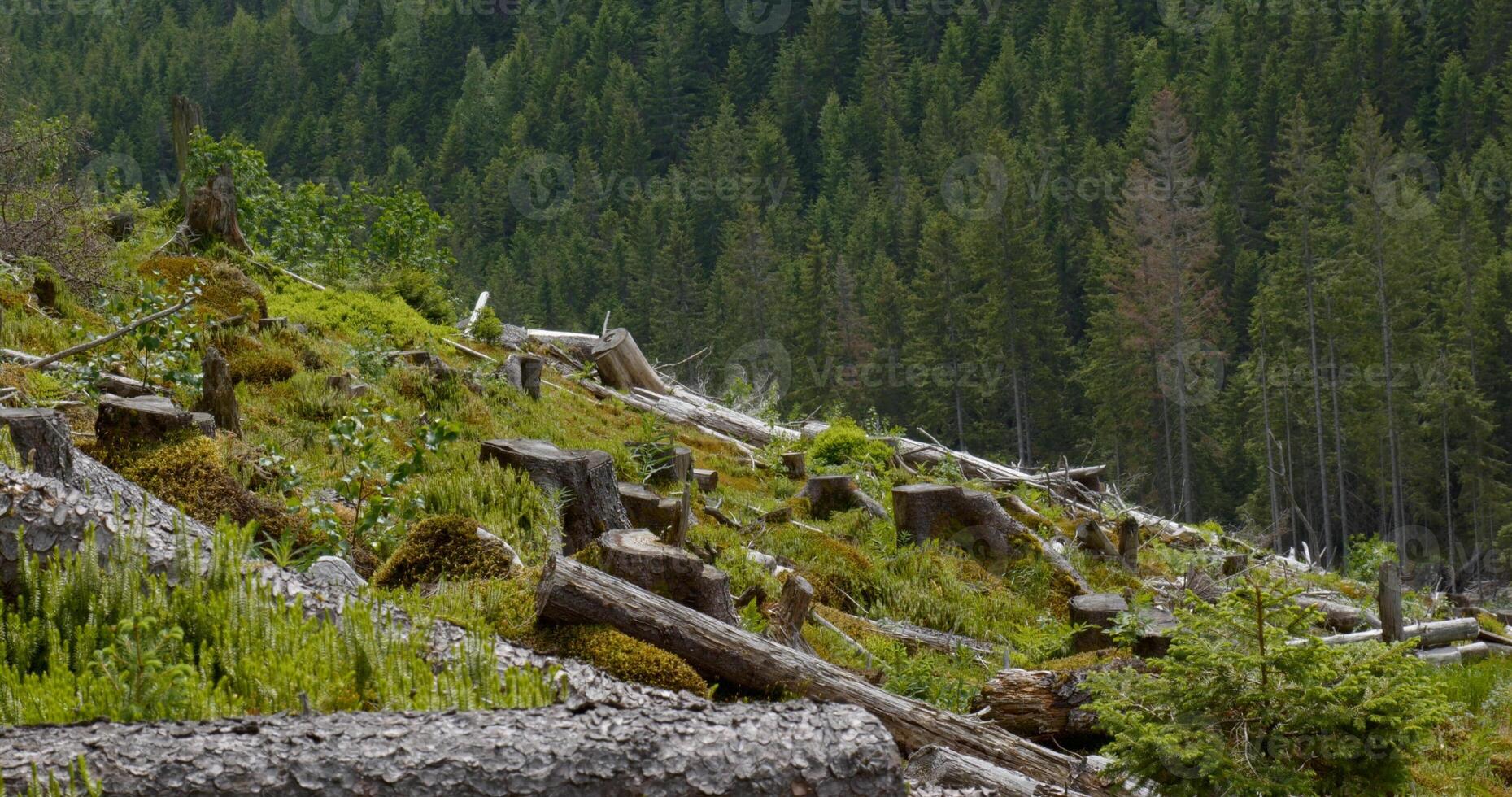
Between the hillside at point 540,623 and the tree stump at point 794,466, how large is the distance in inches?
51.6

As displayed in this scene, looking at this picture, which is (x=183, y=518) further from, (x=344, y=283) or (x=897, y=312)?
(x=897, y=312)

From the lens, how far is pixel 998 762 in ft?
16.5

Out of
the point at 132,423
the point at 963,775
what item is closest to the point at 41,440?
the point at 132,423

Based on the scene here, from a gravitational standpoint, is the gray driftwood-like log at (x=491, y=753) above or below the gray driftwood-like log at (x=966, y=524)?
above

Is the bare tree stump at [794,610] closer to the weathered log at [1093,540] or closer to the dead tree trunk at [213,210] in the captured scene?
the weathered log at [1093,540]

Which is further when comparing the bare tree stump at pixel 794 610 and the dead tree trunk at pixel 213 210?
the dead tree trunk at pixel 213 210

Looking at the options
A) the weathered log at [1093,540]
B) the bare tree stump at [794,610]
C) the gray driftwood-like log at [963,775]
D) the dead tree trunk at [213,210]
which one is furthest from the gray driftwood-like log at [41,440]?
the dead tree trunk at [213,210]

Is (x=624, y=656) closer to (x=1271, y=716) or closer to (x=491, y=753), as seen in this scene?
(x=491, y=753)

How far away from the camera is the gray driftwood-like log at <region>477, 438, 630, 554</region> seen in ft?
23.9

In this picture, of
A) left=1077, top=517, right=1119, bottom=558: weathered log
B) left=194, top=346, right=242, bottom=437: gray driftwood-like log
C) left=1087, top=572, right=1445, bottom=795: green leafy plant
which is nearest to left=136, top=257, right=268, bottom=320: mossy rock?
left=194, top=346, right=242, bottom=437: gray driftwood-like log

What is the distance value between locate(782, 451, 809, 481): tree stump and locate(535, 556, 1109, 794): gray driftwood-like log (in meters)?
7.98

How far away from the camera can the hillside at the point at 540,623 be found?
340 centimetres

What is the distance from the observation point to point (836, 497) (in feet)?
37.0

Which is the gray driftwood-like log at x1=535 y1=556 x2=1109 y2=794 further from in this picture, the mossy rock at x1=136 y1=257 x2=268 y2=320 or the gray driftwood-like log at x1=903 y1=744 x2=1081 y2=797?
the mossy rock at x1=136 y1=257 x2=268 y2=320
